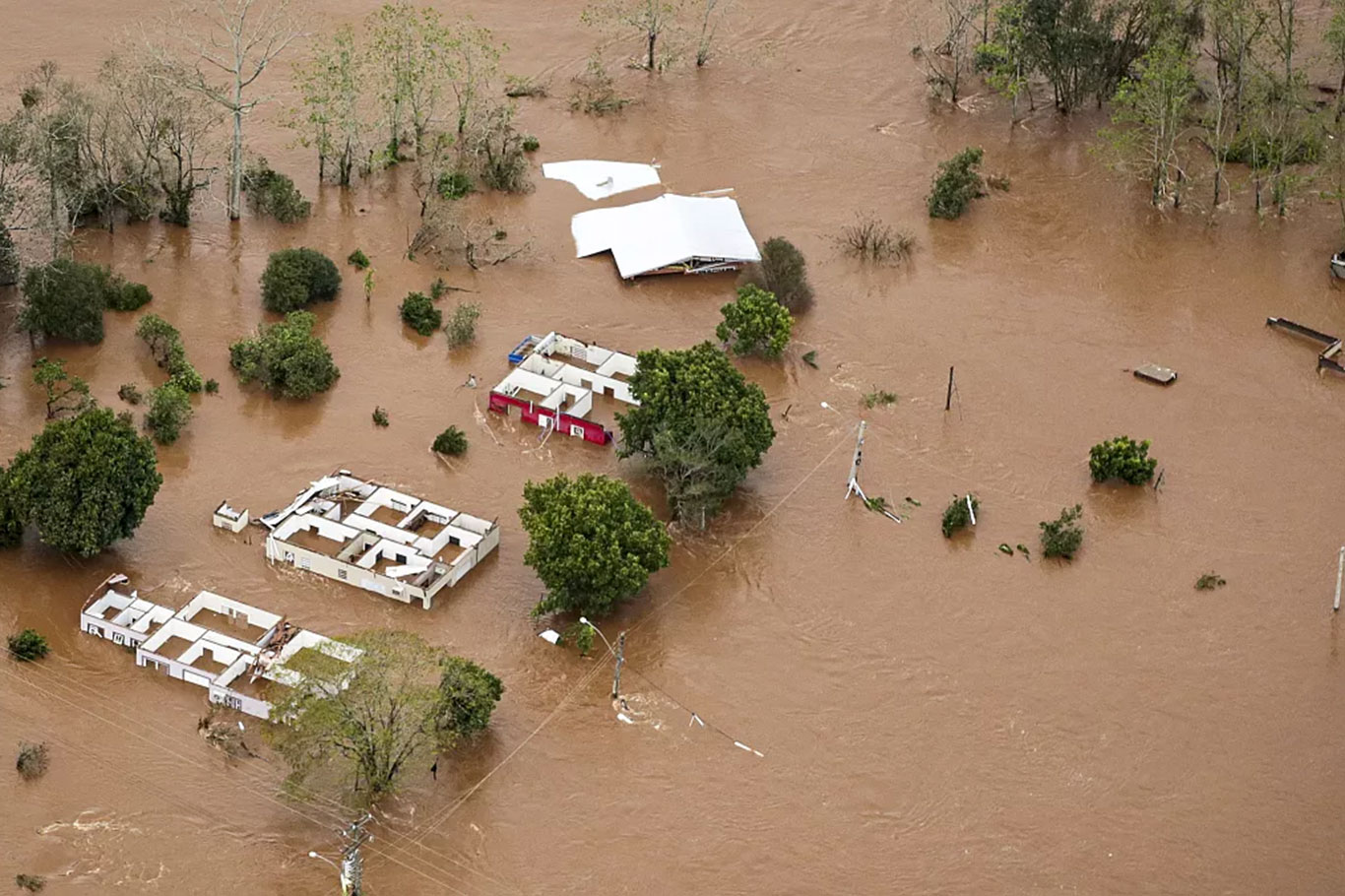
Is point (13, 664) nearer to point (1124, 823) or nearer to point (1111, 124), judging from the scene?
point (1124, 823)

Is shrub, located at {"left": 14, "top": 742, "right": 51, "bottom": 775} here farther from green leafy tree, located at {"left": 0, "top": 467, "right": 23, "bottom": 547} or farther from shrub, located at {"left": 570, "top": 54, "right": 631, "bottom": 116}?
shrub, located at {"left": 570, "top": 54, "right": 631, "bottom": 116}

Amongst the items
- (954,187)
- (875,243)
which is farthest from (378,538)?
(954,187)

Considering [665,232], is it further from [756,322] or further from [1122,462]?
[1122,462]

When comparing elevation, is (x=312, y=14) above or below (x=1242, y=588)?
above

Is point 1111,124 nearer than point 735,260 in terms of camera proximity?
No

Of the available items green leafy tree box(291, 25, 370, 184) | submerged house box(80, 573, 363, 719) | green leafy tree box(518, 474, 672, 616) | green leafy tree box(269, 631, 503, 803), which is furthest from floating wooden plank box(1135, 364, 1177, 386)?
green leafy tree box(291, 25, 370, 184)

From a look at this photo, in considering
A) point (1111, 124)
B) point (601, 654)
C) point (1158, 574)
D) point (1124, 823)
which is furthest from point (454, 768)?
point (1111, 124)
